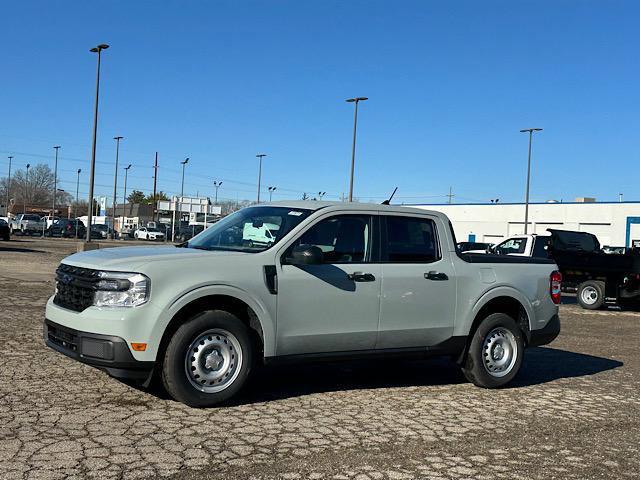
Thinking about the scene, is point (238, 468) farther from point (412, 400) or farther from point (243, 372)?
point (412, 400)

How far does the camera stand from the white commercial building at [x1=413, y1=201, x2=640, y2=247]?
56562mm

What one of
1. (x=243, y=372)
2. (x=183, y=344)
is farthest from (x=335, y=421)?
(x=183, y=344)

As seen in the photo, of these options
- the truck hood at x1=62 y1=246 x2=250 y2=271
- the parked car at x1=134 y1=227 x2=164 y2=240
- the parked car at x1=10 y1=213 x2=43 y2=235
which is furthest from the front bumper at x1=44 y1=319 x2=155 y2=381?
the parked car at x1=134 y1=227 x2=164 y2=240

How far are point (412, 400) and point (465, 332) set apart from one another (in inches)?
40.0

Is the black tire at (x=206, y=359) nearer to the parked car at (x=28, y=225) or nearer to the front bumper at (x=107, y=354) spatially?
the front bumper at (x=107, y=354)

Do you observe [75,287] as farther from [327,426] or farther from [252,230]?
[327,426]

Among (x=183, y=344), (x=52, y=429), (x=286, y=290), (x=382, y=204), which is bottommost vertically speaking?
(x=52, y=429)

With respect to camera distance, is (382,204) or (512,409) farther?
(382,204)

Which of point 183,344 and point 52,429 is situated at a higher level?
point 183,344

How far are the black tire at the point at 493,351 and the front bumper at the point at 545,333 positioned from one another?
0.49 ft

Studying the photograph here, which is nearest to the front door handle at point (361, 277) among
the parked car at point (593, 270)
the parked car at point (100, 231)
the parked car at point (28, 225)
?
the parked car at point (593, 270)

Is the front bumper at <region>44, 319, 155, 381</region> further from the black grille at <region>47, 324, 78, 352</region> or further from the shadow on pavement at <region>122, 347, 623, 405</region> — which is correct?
the shadow on pavement at <region>122, 347, 623, 405</region>

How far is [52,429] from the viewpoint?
5.23m

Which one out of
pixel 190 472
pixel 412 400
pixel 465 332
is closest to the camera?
pixel 190 472
